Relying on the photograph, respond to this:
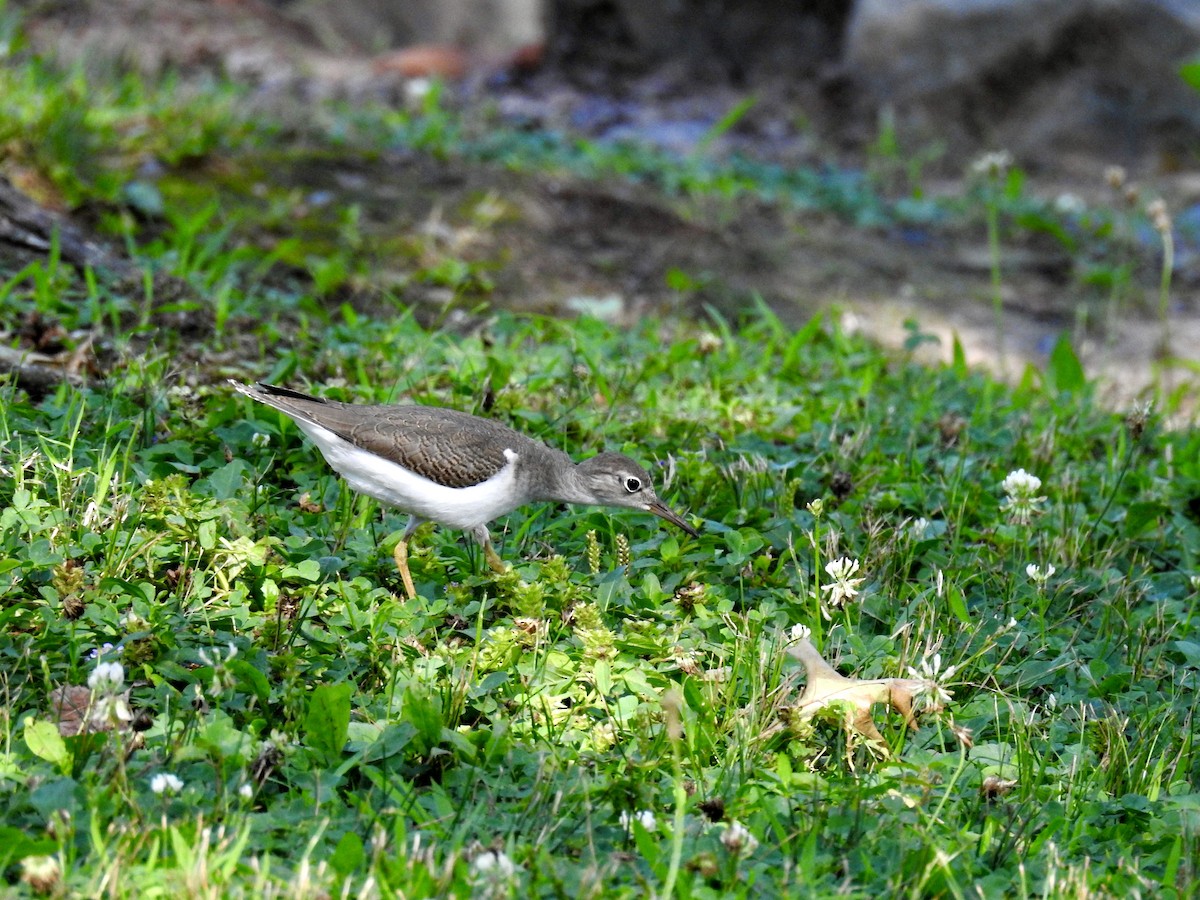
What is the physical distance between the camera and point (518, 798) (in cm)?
353

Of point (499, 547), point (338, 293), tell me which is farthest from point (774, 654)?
point (338, 293)

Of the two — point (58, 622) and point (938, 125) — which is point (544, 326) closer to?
point (58, 622)

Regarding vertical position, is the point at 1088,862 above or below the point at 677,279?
above

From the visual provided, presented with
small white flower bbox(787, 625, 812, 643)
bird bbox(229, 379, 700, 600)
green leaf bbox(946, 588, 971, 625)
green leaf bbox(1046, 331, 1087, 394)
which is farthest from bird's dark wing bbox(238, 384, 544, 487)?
green leaf bbox(1046, 331, 1087, 394)

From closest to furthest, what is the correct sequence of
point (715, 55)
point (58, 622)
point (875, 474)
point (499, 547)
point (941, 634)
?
point (58, 622)
point (941, 634)
point (499, 547)
point (875, 474)
point (715, 55)

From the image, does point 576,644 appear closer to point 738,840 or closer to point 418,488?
point 418,488

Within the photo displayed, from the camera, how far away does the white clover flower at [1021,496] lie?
5.03 meters

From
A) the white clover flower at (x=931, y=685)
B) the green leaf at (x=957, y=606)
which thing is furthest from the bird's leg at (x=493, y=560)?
the green leaf at (x=957, y=606)

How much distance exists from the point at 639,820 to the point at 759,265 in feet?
20.2

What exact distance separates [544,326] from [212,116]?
347cm

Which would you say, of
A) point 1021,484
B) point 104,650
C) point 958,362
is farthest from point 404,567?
point 958,362

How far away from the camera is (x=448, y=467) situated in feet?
14.7

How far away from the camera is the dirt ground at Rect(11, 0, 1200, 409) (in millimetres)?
8227

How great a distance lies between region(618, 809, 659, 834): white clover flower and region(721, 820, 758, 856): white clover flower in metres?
0.19
